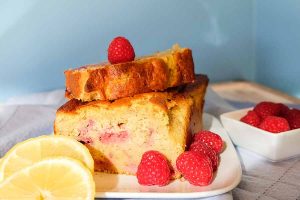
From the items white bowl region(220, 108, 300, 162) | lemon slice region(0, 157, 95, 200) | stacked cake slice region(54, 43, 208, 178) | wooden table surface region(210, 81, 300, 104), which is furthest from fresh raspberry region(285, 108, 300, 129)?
lemon slice region(0, 157, 95, 200)

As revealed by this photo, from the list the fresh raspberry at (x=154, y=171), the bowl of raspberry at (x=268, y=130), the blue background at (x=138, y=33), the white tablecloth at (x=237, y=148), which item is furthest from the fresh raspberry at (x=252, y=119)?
the blue background at (x=138, y=33)

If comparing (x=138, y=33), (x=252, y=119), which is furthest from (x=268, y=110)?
(x=138, y=33)

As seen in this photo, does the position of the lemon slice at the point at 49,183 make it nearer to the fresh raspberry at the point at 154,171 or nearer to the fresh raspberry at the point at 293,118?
the fresh raspberry at the point at 154,171

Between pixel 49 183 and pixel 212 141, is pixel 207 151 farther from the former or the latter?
pixel 49 183

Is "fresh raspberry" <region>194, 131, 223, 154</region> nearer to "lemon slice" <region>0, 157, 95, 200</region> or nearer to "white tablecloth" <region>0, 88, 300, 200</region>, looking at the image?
"white tablecloth" <region>0, 88, 300, 200</region>

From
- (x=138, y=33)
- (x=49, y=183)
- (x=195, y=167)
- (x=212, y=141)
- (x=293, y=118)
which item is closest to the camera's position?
(x=49, y=183)
